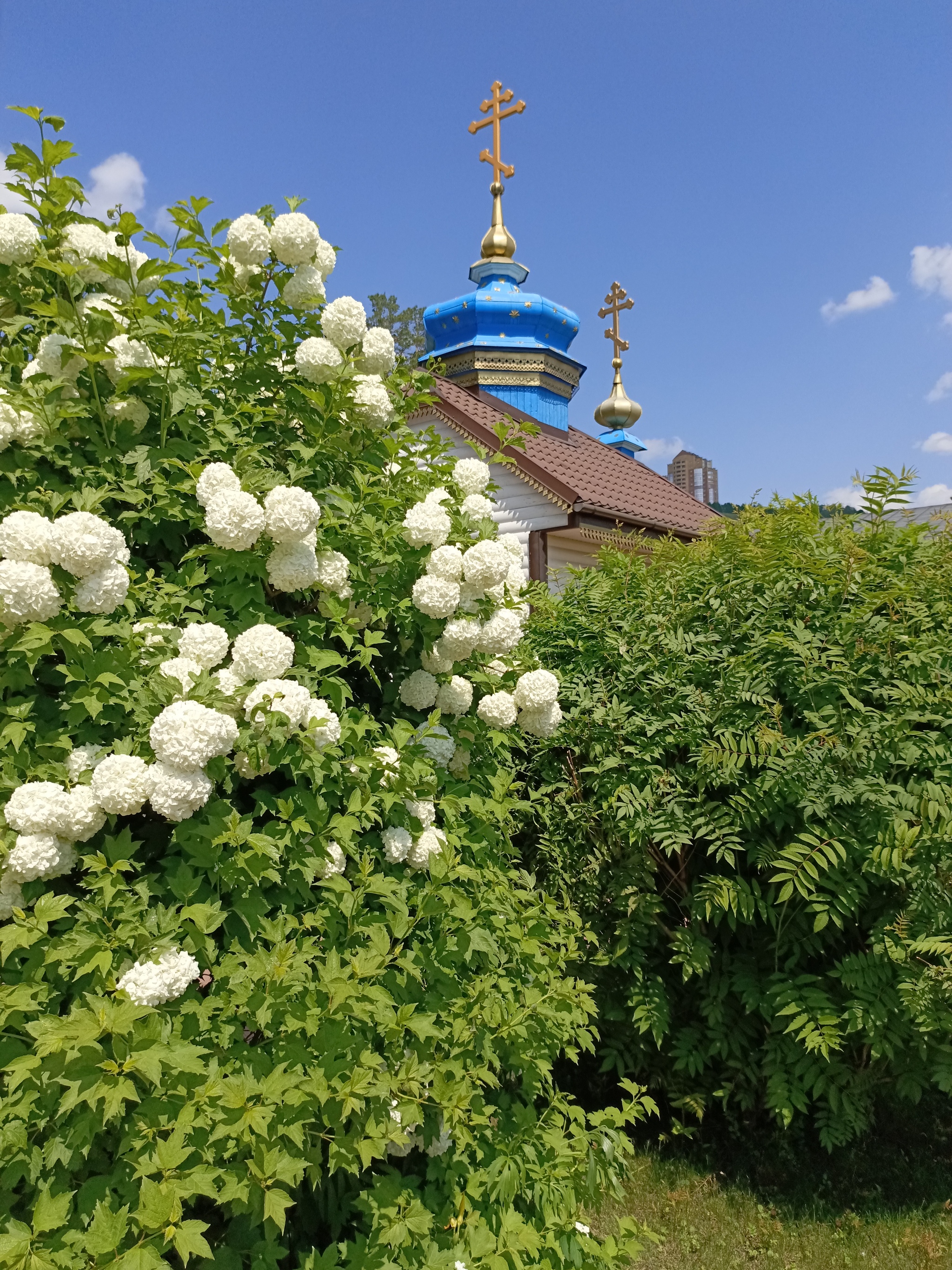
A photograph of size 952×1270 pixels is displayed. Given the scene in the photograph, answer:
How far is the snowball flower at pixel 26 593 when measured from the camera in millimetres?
1977

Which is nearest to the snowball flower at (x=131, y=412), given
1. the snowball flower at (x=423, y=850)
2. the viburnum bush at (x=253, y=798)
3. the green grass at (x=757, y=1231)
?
the viburnum bush at (x=253, y=798)

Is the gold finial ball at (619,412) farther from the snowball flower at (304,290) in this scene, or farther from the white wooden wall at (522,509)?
the snowball flower at (304,290)

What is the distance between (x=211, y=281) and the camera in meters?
2.79

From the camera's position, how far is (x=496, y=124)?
1391 cm

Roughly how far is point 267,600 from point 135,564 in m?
0.39

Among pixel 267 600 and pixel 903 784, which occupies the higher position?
pixel 267 600

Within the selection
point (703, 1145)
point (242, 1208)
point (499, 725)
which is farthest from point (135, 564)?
point (703, 1145)

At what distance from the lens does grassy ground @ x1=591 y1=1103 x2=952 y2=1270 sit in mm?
3283

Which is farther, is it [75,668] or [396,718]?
[396,718]

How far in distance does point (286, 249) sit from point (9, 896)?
79.9 inches

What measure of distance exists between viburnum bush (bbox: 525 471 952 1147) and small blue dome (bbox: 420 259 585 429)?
1113 cm

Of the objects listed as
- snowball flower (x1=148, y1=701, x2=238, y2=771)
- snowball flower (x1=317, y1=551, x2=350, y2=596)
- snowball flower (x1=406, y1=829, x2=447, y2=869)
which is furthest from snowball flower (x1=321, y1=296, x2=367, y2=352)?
snowball flower (x1=406, y1=829, x2=447, y2=869)

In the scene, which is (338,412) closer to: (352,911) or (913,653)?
(352,911)

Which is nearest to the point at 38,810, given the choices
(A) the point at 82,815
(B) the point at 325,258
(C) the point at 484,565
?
(A) the point at 82,815
